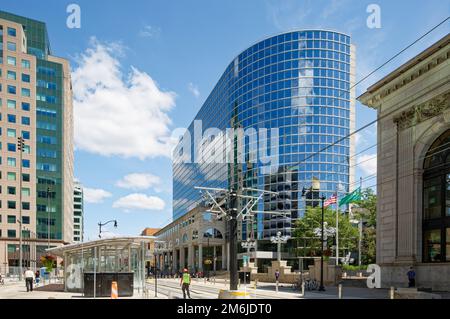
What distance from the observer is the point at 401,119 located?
34125 mm

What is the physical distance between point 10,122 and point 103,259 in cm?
7242

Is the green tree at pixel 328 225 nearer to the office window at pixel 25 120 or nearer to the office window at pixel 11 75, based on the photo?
the office window at pixel 25 120

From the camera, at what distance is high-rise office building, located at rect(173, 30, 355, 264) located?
280 ft

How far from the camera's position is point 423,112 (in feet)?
104

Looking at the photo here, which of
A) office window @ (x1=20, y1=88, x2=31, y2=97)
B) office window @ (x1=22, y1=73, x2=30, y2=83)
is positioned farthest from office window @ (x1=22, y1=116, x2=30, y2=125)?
office window @ (x1=22, y1=73, x2=30, y2=83)

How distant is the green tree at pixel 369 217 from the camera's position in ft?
195

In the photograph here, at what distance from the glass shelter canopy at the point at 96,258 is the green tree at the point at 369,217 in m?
37.2

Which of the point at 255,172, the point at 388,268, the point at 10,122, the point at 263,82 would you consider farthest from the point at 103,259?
the point at 10,122

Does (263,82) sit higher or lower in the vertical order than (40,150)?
higher

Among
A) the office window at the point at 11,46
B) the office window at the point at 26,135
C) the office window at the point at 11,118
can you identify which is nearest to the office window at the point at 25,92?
the office window at the point at 11,118

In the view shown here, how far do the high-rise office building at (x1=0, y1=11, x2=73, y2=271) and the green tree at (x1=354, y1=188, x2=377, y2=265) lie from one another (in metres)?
63.5

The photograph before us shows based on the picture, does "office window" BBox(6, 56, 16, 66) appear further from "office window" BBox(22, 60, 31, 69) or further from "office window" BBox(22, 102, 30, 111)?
"office window" BBox(22, 102, 30, 111)
